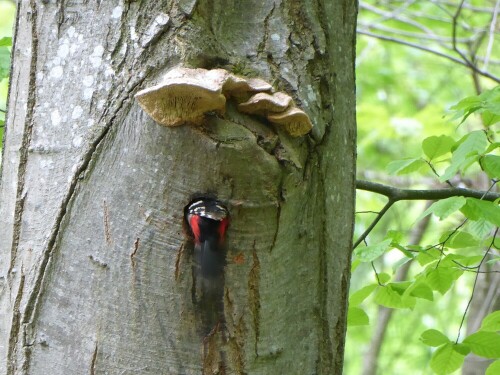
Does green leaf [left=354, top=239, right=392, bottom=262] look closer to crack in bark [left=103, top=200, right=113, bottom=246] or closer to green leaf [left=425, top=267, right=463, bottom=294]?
green leaf [left=425, top=267, right=463, bottom=294]

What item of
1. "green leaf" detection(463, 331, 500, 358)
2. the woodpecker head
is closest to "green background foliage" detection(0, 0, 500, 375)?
"green leaf" detection(463, 331, 500, 358)

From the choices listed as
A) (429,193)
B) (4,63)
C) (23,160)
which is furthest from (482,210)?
(4,63)

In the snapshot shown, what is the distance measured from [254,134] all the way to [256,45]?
0.67 feet

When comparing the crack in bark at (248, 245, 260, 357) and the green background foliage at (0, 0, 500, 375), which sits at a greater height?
the green background foliage at (0, 0, 500, 375)

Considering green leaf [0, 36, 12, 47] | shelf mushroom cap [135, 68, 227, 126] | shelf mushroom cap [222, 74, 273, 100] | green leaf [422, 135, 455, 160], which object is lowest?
shelf mushroom cap [135, 68, 227, 126]

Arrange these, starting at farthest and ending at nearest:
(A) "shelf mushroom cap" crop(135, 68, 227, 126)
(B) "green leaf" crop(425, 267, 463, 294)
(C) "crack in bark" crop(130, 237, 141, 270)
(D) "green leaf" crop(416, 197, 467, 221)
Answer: (B) "green leaf" crop(425, 267, 463, 294), (D) "green leaf" crop(416, 197, 467, 221), (C) "crack in bark" crop(130, 237, 141, 270), (A) "shelf mushroom cap" crop(135, 68, 227, 126)

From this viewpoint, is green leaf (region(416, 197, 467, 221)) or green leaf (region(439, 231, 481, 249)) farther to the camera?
green leaf (region(439, 231, 481, 249))

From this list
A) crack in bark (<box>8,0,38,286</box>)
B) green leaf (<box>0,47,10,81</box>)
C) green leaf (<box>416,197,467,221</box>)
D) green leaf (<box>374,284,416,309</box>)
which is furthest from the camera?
green leaf (<box>374,284,416,309</box>)

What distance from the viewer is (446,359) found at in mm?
2027

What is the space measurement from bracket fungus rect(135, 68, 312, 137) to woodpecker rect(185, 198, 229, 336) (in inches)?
6.0

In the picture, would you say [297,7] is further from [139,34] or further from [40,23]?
[40,23]

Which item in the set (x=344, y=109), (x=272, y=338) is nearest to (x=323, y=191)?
(x=344, y=109)

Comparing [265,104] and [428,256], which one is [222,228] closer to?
[265,104]

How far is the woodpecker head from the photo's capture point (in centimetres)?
112
